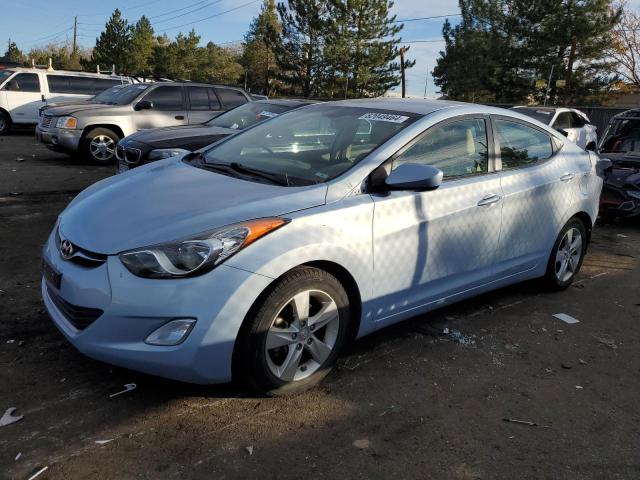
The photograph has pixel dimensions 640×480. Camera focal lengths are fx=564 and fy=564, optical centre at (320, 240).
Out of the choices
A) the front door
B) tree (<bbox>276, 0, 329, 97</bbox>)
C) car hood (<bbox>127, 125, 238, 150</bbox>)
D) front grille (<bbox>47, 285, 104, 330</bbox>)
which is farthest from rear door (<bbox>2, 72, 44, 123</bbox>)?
tree (<bbox>276, 0, 329, 97</bbox>)

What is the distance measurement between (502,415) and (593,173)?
2.90 meters

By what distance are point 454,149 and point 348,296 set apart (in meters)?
1.39

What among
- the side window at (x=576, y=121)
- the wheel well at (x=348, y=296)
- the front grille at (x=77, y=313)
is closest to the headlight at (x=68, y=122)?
the front grille at (x=77, y=313)

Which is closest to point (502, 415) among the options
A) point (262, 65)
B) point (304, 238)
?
point (304, 238)

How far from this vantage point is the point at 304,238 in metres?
2.86

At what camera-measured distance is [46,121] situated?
11297 mm

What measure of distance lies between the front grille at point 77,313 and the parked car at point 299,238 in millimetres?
11

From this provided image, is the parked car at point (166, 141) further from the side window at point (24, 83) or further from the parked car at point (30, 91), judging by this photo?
the side window at point (24, 83)

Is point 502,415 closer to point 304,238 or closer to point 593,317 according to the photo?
point 304,238

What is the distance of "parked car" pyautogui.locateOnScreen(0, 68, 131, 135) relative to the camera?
1576 cm

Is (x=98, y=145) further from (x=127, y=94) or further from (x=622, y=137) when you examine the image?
(x=622, y=137)

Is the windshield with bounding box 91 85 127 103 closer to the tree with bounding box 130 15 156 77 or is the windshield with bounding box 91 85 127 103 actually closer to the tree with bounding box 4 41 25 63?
the tree with bounding box 130 15 156 77

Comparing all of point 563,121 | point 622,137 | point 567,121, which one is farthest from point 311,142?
point 567,121

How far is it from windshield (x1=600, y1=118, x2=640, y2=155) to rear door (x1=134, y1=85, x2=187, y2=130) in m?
7.77
